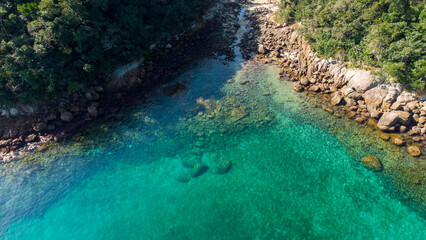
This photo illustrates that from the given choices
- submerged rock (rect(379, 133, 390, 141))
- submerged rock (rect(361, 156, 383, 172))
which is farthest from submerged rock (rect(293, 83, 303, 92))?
submerged rock (rect(361, 156, 383, 172))

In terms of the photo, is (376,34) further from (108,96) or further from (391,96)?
(108,96)

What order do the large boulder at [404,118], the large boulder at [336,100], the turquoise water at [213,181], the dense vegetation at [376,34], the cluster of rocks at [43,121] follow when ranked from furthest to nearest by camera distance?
the large boulder at [336,100], the cluster of rocks at [43,121], the dense vegetation at [376,34], the large boulder at [404,118], the turquoise water at [213,181]

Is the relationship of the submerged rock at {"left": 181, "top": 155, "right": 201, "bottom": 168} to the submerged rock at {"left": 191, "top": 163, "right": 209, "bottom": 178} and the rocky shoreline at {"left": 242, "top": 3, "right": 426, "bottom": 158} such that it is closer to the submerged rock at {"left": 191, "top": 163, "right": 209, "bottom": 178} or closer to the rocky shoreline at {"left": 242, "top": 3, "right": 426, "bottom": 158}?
the submerged rock at {"left": 191, "top": 163, "right": 209, "bottom": 178}

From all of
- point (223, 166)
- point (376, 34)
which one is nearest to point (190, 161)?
point (223, 166)

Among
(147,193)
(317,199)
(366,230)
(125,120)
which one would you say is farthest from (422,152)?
(125,120)

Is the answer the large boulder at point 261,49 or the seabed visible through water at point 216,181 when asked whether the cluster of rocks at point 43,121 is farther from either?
the large boulder at point 261,49

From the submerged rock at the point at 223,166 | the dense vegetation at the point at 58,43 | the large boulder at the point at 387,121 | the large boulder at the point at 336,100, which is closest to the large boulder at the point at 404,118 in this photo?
the large boulder at the point at 387,121
